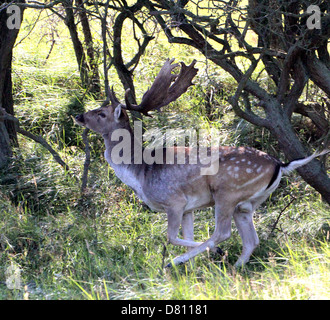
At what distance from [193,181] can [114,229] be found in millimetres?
1433

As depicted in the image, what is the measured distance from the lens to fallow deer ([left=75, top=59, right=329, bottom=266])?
19.4ft

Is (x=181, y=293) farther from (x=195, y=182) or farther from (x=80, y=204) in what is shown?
(x=80, y=204)

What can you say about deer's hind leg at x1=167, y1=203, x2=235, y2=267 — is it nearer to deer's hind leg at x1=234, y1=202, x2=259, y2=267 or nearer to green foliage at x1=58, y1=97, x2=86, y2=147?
deer's hind leg at x1=234, y1=202, x2=259, y2=267

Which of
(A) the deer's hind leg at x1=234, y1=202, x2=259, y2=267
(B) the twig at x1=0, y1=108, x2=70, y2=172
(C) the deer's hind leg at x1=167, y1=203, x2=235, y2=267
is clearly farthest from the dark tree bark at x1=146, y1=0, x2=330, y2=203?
(B) the twig at x1=0, y1=108, x2=70, y2=172

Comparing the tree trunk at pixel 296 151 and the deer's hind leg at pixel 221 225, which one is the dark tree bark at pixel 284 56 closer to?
the tree trunk at pixel 296 151

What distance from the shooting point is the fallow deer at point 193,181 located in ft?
19.4

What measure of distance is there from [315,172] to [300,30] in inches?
62.6

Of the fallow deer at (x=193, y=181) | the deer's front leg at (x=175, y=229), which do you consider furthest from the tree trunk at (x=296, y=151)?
the deer's front leg at (x=175, y=229)

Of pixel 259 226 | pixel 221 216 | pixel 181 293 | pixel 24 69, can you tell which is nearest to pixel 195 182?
pixel 221 216

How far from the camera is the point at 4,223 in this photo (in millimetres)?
7012

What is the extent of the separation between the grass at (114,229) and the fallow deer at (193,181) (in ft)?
0.93

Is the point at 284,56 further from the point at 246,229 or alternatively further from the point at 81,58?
the point at 81,58

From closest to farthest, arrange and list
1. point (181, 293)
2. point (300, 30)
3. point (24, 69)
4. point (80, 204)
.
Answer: point (181, 293)
point (300, 30)
point (80, 204)
point (24, 69)

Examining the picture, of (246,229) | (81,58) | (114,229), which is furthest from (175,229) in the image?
(81,58)
